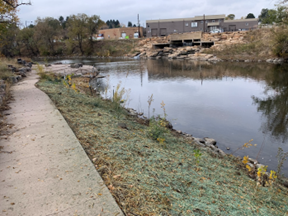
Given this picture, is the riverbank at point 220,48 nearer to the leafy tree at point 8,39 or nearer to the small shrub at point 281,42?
the small shrub at point 281,42

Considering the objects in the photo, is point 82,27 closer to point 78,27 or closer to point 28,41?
point 78,27

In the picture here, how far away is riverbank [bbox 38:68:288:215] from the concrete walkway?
0.20 m

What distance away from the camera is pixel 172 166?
4.02m

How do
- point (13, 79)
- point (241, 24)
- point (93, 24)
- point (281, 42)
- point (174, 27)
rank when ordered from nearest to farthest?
point (13, 79) → point (281, 42) → point (93, 24) → point (241, 24) → point (174, 27)

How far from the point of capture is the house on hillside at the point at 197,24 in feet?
204

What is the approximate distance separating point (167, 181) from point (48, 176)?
1.78 m

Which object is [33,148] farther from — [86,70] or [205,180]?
[86,70]

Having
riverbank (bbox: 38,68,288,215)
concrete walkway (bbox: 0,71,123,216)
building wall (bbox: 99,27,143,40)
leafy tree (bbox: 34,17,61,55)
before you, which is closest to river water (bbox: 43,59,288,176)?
riverbank (bbox: 38,68,288,215)

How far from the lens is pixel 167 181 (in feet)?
11.1

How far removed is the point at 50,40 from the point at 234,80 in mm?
57075

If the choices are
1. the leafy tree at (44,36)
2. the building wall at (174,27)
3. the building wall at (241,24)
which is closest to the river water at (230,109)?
the building wall at (241,24)

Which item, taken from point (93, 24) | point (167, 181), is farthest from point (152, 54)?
point (167, 181)

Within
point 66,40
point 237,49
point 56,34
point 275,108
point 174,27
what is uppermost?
point 174,27

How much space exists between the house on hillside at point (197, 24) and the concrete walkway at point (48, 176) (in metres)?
64.0
